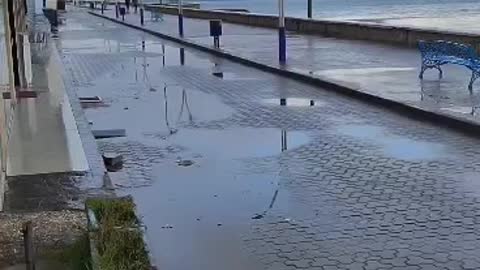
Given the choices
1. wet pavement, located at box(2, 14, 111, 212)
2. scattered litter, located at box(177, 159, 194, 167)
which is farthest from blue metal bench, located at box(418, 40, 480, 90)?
wet pavement, located at box(2, 14, 111, 212)

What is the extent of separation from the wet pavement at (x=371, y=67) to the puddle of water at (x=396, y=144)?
107 cm

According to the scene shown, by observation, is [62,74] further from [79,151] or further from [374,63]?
[79,151]

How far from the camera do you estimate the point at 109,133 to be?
1178 cm

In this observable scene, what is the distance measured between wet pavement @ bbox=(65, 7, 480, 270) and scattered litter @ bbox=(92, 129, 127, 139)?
0.17m

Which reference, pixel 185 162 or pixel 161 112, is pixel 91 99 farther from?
pixel 185 162

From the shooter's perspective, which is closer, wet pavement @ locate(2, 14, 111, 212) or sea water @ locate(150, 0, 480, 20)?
wet pavement @ locate(2, 14, 111, 212)

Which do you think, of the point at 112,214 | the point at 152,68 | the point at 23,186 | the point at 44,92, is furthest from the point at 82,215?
the point at 152,68

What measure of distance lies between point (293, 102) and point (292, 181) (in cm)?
586

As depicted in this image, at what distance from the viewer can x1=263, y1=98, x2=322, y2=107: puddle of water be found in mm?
14148

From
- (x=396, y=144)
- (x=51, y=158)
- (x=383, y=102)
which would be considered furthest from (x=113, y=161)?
(x=383, y=102)

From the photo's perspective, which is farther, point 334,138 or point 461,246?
point 334,138

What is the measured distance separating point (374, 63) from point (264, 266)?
551 inches

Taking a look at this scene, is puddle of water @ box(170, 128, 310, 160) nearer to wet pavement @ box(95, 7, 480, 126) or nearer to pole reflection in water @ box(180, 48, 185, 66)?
wet pavement @ box(95, 7, 480, 126)

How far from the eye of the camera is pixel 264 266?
620 cm
